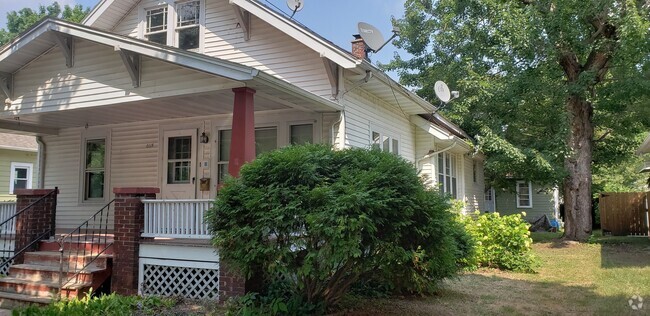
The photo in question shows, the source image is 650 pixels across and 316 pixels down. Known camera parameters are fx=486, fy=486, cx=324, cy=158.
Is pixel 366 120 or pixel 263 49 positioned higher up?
pixel 263 49

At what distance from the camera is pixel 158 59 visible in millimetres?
7727

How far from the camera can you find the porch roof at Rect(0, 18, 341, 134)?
7.01 metres

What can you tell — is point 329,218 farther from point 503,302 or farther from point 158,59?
point 158,59

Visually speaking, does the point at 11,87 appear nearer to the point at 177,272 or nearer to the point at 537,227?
the point at 177,272

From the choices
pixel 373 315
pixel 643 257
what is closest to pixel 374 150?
pixel 373 315

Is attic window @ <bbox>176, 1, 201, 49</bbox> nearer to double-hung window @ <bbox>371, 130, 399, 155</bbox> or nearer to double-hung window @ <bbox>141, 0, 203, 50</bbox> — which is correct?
double-hung window @ <bbox>141, 0, 203, 50</bbox>

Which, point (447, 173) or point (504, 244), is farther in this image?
point (447, 173)

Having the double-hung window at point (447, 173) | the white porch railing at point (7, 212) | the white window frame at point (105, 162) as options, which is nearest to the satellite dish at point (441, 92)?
the double-hung window at point (447, 173)

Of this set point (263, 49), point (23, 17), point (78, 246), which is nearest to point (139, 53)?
point (263, 49)

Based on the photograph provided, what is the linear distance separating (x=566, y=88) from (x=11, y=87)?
15076mm

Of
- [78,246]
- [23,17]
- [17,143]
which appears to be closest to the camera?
[78,246]

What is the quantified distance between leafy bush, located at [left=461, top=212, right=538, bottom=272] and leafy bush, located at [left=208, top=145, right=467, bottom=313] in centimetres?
510

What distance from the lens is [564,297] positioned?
7.66 metres

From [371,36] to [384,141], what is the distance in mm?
2780
